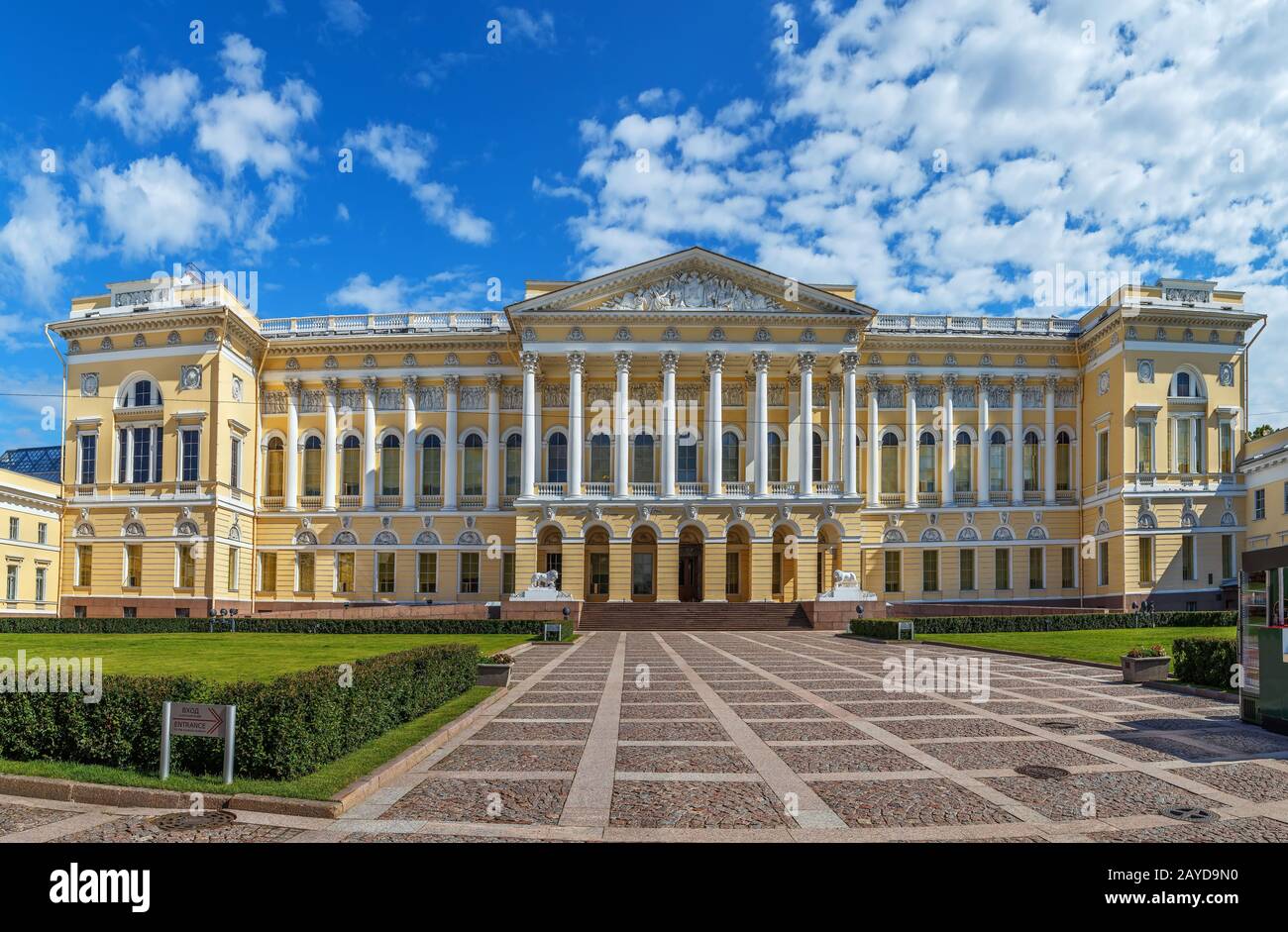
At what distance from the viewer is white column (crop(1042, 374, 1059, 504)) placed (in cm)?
5484

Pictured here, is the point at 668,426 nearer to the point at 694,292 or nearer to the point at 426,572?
the point at 694,292

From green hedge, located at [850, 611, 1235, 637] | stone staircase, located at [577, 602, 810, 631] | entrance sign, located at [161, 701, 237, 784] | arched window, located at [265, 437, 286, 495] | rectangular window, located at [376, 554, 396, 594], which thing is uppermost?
arched window, located at [265, 437, 286, 495]

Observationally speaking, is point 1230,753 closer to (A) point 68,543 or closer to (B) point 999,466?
(B) point 999,466

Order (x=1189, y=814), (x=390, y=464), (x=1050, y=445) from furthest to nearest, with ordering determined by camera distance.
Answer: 1. (x=1050, y=445)
2. (x=390, y=464)
3. (x=1189, y=814)

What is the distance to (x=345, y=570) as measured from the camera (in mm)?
53969

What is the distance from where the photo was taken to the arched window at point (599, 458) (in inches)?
2103

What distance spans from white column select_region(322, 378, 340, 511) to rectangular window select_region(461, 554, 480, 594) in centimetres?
822

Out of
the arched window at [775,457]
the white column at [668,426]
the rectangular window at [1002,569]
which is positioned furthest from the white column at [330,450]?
the rectangular window at [1002,569]

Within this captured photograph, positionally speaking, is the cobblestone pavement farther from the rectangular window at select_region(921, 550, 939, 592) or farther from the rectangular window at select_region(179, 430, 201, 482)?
the rectangular window at select_region(179, 430, 201, 482)

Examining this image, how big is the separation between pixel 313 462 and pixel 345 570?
672cm

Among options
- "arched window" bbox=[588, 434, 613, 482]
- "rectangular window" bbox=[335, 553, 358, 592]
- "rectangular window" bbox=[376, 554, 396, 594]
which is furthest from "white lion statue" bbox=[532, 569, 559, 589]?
"rectangular window" bbox=[335, 553, 358, 592]

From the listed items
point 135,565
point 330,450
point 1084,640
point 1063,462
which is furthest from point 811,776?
point 1063,462

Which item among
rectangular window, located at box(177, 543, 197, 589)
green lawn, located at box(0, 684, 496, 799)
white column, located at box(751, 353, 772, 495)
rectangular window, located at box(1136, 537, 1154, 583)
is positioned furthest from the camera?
white column, located at box(751, 353, 772, 495)

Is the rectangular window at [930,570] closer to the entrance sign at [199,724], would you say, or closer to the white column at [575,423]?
the white column at [575,423]
